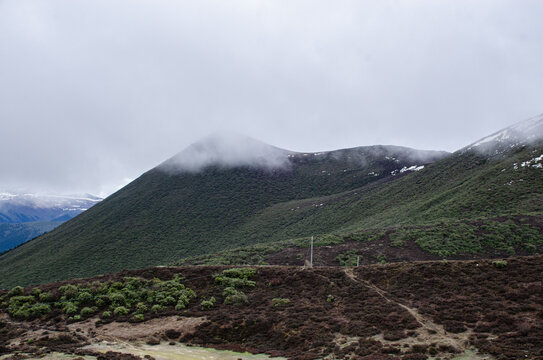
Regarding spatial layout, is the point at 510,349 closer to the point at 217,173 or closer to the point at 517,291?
the point at 517,291

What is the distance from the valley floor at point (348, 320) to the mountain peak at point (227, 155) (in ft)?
388

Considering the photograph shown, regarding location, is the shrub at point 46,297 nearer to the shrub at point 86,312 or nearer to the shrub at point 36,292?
the shrub at point 36,292

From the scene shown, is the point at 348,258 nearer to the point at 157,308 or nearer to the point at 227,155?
the point at 157,308

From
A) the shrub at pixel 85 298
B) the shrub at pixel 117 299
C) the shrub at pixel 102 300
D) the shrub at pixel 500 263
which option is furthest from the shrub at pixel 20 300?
the shrub at pixel 500 263

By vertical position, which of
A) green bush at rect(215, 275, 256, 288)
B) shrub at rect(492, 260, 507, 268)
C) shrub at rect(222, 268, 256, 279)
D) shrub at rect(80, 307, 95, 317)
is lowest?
shrub at rect(80, 307, 95, 317)

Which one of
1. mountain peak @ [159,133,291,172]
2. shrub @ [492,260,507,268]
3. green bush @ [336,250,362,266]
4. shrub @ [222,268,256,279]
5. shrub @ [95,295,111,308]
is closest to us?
shrub @ [492,260,507,268]

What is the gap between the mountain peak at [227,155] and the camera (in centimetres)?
14325

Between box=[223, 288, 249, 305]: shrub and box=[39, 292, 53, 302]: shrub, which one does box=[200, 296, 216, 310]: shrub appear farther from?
box=[39, 292, 53, 302]: shrub

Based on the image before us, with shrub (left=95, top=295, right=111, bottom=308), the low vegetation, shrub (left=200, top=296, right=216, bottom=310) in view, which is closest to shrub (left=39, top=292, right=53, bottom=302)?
the low vegetation

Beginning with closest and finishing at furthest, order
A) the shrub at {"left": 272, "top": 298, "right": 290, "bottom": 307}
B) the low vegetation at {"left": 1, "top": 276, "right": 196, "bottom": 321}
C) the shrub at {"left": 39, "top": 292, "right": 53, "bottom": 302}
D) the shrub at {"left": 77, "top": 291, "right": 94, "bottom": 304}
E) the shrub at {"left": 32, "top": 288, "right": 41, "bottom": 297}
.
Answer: the low vegetation at {"left": 1, "top": 276, "right": 196, "bottom": 321} < the shrub at {"left": 272, "top": 298, "right": 290, "bottom": 307} < the shrub at {"left": 77, "top": 291, "right": 94, "bottom": 304} < the shrub at {"left": 39, "top": 292, "right": 53, "bottom": 302} < the shrub at {"left": 32, "top": 288, "right": 41, "bottom": 297}

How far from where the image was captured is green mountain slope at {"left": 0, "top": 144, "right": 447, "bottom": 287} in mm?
83688

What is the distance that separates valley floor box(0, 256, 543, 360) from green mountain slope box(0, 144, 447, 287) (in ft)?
175

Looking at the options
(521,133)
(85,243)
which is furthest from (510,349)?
(85,243)

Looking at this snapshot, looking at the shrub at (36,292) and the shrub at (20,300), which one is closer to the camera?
the shrub at (20,300)
